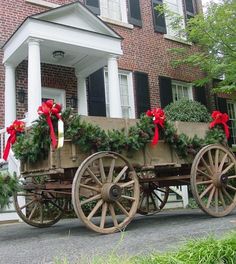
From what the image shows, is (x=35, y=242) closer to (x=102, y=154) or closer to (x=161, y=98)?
(x=102, y=154)


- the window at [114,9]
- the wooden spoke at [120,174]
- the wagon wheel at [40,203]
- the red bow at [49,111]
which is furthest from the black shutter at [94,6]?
the wooden spoke at [120,174]

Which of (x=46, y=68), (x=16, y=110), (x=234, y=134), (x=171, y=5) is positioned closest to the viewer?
(x=16, y=110)

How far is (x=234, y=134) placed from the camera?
1661cm

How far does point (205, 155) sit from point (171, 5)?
33.4 ft

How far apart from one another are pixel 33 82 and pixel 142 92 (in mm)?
4833

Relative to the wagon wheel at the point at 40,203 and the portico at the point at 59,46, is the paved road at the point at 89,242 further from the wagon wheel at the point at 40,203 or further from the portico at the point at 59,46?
the portico at the point at 59,46

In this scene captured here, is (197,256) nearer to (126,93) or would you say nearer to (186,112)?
(186,112)

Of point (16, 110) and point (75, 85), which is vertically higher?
point (75, 85)

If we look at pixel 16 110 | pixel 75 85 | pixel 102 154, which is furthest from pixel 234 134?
pixel 102 154

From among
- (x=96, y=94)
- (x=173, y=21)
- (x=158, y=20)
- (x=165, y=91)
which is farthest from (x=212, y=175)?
Result: (x=158, y=20)

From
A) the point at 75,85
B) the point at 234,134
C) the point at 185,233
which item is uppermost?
the point at 75,85

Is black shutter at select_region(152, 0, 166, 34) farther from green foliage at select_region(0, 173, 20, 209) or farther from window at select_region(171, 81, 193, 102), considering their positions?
green foliage at select_region(0, 173, 20, 209)

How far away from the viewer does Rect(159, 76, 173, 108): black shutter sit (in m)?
13.5

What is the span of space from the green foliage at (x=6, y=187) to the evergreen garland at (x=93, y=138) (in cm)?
51
